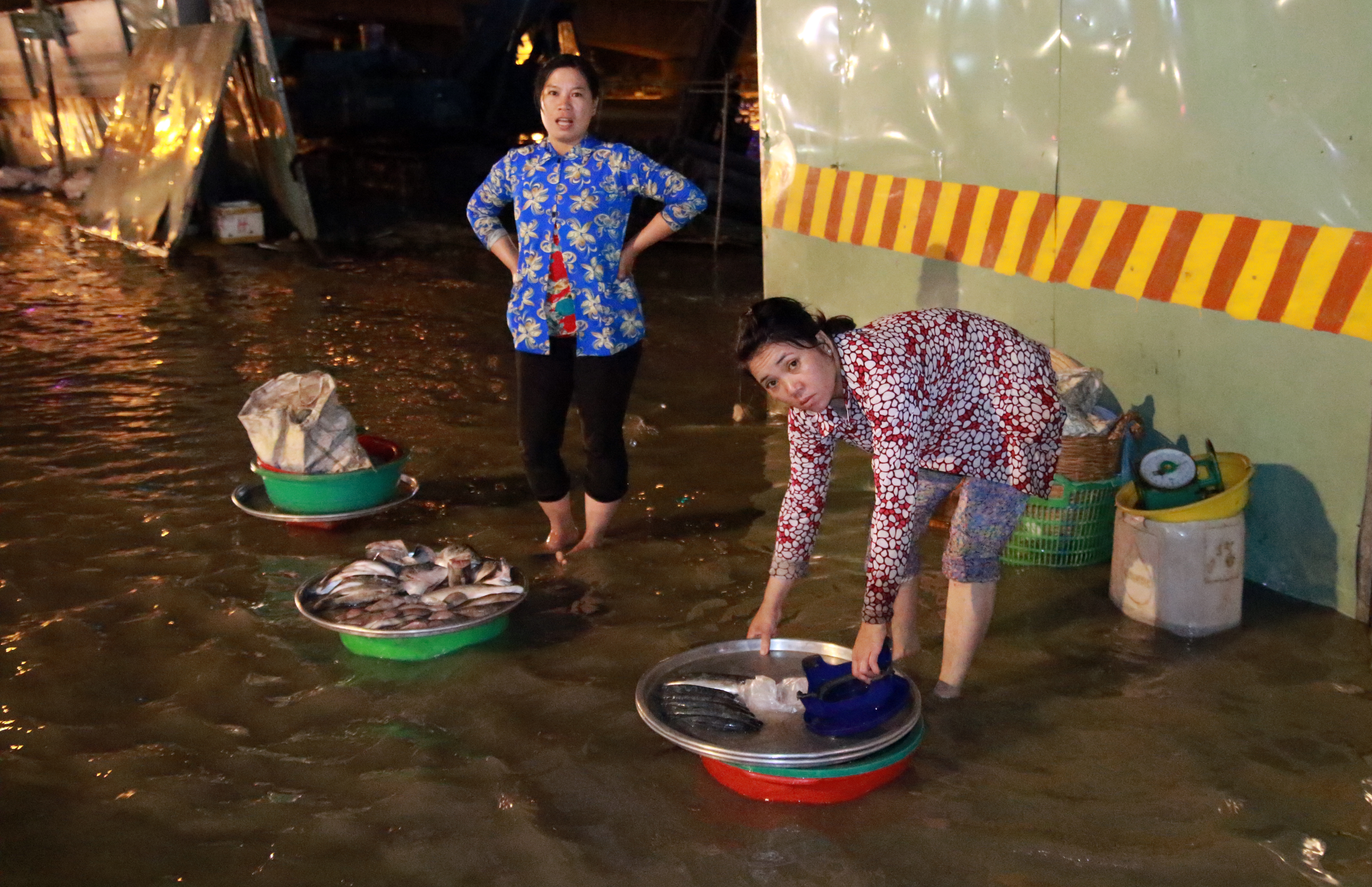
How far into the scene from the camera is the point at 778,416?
300 inches

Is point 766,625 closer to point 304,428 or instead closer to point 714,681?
point 714,681

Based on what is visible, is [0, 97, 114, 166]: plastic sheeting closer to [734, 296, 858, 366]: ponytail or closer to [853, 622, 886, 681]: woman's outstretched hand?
[734, 296, 858, 366]: ponytail

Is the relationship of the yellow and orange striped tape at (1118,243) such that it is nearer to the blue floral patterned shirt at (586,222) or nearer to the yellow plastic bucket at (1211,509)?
the yellow plastic bucket at (1211,509)

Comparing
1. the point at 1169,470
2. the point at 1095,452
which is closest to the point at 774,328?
the point at 1169,470

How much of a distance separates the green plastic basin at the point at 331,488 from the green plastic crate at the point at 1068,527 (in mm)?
2859

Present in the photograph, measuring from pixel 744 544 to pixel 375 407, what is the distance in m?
3.37

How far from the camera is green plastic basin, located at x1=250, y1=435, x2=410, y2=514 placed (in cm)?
556

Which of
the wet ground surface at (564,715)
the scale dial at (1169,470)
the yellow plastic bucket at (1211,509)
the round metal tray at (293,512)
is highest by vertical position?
the scale dial at (1169,470)

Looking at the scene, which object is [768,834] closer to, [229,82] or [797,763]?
[797,763]

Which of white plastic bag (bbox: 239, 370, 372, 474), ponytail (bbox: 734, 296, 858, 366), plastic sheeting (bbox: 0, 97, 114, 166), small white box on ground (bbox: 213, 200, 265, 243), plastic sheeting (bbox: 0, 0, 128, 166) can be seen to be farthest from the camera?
plastic sheeting (bbox: 0, 97, 114, 166)

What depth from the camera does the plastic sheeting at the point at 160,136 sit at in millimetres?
13969

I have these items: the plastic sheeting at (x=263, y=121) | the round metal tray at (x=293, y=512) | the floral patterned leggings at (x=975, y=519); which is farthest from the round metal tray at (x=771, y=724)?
the plastic sheeting at (x=263, y=121)

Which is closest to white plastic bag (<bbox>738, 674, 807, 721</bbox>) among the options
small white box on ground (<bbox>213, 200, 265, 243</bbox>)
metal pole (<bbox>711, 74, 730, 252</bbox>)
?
metal pole (<bbox>711, 74, 730, 252</bbox>)

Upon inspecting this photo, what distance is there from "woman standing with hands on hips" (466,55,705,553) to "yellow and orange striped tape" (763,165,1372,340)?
5.94 feet
